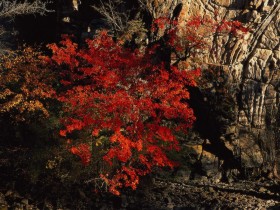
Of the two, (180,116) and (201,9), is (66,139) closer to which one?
(180,116)

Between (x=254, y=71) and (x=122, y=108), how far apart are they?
8.91 m

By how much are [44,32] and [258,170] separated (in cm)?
2088

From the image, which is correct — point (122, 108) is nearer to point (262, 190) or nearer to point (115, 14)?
point (115, 14)

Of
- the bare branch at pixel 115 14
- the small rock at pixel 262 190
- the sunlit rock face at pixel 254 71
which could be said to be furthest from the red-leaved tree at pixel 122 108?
the small rock at pixel 262 190

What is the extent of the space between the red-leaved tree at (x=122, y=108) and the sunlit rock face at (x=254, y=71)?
162 cm

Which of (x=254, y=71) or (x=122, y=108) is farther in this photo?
(x=254, y=71)

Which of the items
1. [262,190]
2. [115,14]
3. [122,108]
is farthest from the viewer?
[115,14]

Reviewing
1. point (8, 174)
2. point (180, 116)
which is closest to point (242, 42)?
point (180, 116)

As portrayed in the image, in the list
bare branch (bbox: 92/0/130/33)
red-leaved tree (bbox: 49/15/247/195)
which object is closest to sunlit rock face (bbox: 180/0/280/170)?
red-leaved tree (bbox: 49/15/247/195)

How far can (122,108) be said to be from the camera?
14.6m

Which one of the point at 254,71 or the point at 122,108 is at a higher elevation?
the point at 254,71

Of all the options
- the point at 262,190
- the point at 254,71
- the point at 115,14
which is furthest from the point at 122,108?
the point at 262,190

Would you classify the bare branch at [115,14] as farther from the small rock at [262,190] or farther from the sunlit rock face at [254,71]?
the small rock at [262,190]

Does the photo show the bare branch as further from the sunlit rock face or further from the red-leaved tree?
the sunlit rock face
